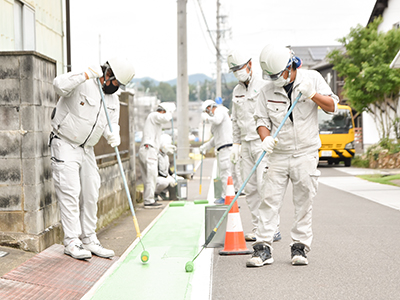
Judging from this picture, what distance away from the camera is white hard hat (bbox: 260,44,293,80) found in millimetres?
5727

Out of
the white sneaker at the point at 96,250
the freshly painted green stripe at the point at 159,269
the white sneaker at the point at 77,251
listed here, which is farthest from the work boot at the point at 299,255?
the white sneaker at the point at 77,251

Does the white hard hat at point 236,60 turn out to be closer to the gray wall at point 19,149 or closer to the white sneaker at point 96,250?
the gray wall at point 19,149

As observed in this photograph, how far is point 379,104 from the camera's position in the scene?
26438mm

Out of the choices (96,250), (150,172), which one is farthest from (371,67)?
(96,250)

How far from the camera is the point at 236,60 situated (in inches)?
302

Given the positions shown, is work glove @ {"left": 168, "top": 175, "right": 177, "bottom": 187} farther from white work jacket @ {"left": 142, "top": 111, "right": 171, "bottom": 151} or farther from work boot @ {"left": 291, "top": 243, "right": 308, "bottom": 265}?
work boot @ {"left": 291, "top": 243, "right": 308, "bottom": 265}

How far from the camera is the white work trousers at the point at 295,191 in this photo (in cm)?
598

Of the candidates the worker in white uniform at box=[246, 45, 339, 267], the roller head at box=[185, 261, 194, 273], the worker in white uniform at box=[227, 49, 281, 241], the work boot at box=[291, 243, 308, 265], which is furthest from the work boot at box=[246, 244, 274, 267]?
the worker in white uniform at box=[227, 49, 281, 241]

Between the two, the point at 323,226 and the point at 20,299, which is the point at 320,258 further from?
the point at 20,299

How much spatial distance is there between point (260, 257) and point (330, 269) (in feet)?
2.29

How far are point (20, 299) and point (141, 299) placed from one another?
95 cm

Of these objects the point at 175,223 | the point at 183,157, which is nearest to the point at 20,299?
the point at 175,223

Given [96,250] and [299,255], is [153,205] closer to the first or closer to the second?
[96,250]

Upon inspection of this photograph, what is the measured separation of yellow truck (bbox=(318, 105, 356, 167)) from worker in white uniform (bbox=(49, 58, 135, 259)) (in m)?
18.6
